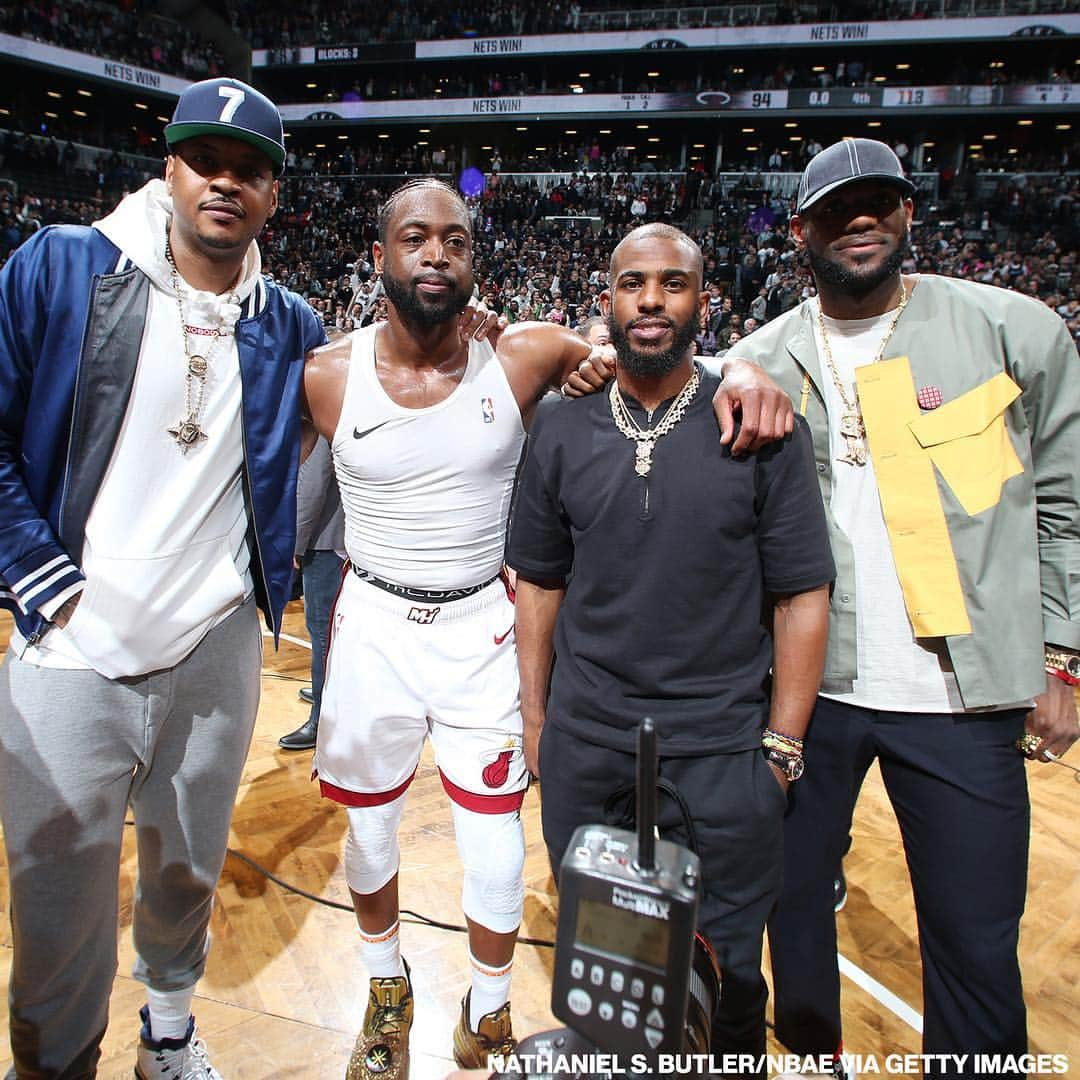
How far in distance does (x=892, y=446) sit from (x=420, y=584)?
1.12 metres

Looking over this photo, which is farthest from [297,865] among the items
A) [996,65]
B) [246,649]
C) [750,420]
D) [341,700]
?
[996,65]

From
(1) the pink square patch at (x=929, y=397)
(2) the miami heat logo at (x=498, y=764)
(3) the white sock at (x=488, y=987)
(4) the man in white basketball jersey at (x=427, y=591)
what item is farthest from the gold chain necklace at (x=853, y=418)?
(3) the white sock at (x=488, y=987)

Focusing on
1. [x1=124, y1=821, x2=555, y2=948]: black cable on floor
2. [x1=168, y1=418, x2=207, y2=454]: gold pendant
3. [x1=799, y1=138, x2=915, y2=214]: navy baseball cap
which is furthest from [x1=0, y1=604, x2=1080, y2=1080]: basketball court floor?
[x1=799, y1=138, x2=915, y2=214]: navy baseball cap

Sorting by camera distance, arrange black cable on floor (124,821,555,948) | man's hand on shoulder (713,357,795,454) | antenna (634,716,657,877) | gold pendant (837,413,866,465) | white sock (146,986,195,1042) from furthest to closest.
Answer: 1. black cable on floor (124,821,555,948)
2. white sock (146,986,195,1042)
3. gold pendant (837,413,866,465)
4. man's hand on shoulder (713,357,795,454)
5. antenna (634,716,657,877)

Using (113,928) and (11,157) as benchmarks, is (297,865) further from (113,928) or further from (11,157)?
(11,157)

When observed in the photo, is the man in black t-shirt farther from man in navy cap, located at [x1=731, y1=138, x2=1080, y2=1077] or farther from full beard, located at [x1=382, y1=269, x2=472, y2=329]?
full beard, located at [x1=382, y1=269, x2=472, y2=329]

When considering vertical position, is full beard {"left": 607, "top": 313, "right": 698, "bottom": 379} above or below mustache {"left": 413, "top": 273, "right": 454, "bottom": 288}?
below

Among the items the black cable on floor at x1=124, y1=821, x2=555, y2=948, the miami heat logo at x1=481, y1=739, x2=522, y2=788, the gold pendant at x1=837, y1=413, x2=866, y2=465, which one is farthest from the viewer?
the black cable on floor at x1=124, y1=821, x2=555, y2=948

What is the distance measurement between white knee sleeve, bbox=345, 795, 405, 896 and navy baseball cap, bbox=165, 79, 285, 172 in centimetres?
158

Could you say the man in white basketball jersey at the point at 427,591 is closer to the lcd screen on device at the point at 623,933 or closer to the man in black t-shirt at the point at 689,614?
the man in black t-shirt at the point at 689,614

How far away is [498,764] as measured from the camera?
6.79ft

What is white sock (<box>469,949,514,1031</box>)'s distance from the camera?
6.93 feet

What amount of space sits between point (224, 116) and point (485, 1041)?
223 centimetres

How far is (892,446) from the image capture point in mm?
1754
